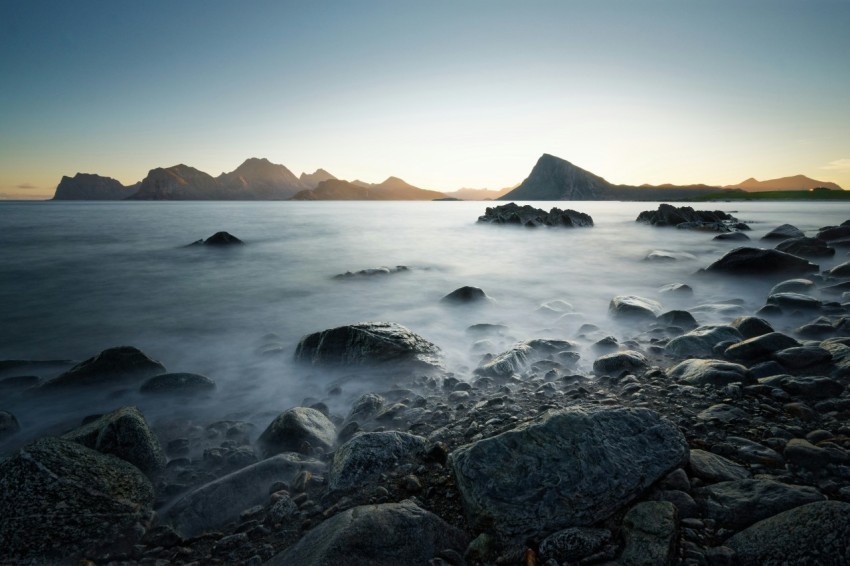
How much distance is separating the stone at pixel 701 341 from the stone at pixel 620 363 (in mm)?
715

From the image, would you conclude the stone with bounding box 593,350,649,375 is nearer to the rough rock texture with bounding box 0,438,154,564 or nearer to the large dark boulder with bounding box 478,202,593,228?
the rough rock texture with bounding box 0,438,154,564

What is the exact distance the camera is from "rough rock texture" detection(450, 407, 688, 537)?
8.90 ft

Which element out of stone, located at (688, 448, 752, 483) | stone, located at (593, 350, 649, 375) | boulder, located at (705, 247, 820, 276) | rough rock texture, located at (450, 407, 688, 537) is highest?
boulder, located at (705, 247, 820, 276)

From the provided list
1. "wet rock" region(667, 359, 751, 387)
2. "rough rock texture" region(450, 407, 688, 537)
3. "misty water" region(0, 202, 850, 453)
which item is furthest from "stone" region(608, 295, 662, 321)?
"rough rock texture" region(450, 407, 688, 537)

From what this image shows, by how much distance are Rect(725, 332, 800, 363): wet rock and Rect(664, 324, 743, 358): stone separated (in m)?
0.43

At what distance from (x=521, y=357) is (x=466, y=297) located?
4.70 metres

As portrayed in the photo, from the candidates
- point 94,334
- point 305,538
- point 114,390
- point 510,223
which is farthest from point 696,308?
point 510,223

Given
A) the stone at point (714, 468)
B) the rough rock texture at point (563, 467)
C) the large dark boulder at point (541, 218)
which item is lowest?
the stone at point (714, 468)

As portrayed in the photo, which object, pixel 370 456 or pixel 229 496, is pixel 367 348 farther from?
pixel 229 496

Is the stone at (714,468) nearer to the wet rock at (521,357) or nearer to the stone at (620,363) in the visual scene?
the stone at (620,363)

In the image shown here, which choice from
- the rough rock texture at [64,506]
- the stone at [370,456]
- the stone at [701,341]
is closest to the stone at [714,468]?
the stone at [370,456]

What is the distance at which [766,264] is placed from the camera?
12.0 m

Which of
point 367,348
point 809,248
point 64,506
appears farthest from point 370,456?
point 809,248

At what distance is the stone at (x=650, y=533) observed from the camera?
7.84ft
